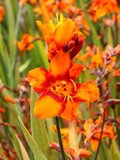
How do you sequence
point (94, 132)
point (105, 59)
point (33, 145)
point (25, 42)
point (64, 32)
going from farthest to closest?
point (25, 42), point (105, 59), point (94, 132), point (33, 145), point (64, 32)

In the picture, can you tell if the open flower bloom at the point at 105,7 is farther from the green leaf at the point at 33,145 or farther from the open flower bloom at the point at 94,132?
the green leaf at the point at 33,145

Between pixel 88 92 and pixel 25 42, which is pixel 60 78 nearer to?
pixel 88 92

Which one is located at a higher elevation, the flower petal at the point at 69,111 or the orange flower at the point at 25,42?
the flower petal at the point at 69,111

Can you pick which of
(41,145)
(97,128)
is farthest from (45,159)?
(97,128)

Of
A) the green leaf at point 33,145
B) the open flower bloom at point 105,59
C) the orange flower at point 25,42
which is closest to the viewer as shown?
the green leaf at point 33,145

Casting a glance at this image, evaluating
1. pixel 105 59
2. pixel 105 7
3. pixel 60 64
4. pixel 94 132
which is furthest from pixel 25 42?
pixel 60 64

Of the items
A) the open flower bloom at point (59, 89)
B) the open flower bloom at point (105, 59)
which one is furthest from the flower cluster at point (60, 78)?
the open flower bloom at point (105, 59)

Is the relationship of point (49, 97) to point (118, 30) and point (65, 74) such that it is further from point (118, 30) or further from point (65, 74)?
point (118, 30)
